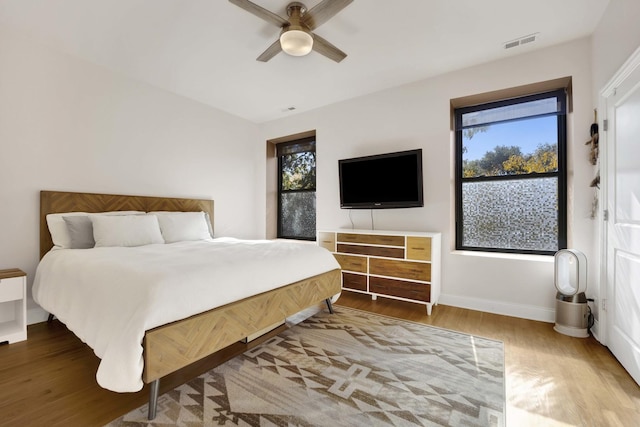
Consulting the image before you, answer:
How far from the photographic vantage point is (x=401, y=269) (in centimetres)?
310

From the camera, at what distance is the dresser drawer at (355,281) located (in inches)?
133

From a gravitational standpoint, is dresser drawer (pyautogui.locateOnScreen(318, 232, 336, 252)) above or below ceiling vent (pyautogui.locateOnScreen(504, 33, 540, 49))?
below

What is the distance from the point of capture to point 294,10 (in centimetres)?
213

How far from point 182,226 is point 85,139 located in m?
1.31

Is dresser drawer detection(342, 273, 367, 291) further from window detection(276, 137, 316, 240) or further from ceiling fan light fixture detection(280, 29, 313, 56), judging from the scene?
ceiling fan light fixture detection(280, 29, 313, 56)

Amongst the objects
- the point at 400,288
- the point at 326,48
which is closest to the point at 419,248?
the point at 400,288

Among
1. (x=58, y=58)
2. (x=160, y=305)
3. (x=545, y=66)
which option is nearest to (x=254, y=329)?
(x=160, y=305)

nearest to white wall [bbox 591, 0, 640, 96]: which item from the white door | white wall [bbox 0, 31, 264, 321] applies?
the white door

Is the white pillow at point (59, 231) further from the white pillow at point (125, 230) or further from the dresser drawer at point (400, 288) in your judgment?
the dresser drawer at point (400, 288)

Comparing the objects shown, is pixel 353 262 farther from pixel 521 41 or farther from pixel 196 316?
pixel 521 41

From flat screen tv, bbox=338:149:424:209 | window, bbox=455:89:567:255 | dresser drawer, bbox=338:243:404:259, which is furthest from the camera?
flat screen tv, bbox=338:149:424:209

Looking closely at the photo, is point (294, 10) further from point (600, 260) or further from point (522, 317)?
point (522, 317)

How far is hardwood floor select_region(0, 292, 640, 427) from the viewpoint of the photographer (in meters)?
1.47

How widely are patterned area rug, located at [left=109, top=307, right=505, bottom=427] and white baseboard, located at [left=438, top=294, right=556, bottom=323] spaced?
0.77 metres
